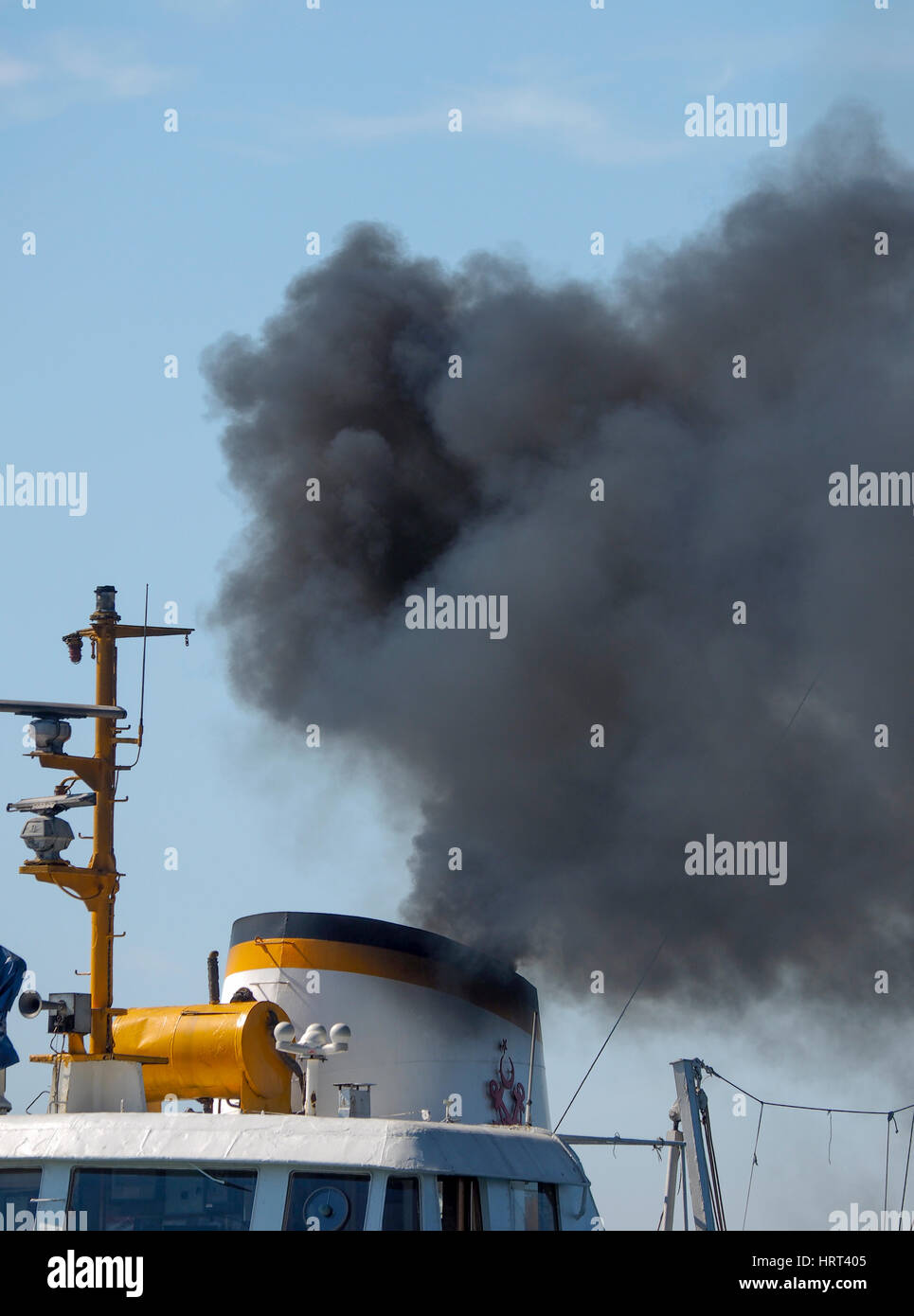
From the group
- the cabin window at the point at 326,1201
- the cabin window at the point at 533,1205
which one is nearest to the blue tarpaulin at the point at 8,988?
the cabin window at the point at 326,1201

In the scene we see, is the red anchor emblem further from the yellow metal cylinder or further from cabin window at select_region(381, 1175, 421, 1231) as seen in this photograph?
cabin window at select_region(381, 1175, 421, 1231)

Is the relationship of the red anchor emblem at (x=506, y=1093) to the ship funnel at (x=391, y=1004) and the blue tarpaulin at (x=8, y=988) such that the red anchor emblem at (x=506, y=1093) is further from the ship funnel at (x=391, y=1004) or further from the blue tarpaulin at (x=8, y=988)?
the blue tarpaulin at (x=8, y=988)

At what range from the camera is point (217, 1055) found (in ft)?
37.2

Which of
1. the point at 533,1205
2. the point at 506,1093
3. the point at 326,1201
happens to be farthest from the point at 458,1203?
the point at 506,1093

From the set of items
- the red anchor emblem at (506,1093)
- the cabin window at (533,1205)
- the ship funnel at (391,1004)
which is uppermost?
the ship funnel at (391,1004)

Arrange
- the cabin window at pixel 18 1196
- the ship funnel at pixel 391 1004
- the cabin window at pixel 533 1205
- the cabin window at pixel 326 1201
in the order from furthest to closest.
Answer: the ship funnel at pixel 391 1004
the cabin window at pixel 533 1205
the cabin window at pixel 18 1196
the cabin window at pixel 326 1201

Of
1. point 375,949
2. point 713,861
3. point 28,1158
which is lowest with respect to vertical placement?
point 28,1158

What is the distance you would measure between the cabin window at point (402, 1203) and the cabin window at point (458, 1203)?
173 mm

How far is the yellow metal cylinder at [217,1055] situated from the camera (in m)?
11.3

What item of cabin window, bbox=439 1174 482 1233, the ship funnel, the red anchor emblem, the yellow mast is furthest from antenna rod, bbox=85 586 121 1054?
the red anchor emblem
